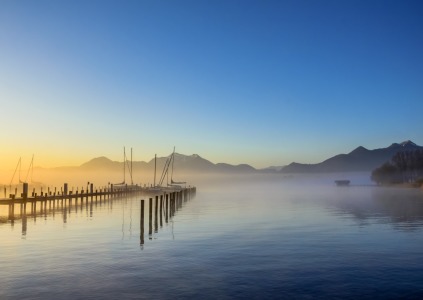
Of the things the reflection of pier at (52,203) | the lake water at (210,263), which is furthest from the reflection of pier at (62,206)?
the lake water at (210,263)

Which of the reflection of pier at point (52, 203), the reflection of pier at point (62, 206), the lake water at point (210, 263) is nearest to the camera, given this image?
the lake water at point (210, 263)

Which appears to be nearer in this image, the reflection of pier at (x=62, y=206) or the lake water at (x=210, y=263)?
the lake water at (x=210, y=263)

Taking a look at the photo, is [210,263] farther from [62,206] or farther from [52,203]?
[52,203]

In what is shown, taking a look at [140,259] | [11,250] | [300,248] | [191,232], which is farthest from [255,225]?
[11,250]

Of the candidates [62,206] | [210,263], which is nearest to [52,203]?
[62,206]

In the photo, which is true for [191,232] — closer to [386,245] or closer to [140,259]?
[140,259]

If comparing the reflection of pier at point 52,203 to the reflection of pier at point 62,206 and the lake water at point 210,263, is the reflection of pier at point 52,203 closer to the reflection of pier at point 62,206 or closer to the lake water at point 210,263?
the reflection of pier at point 62,206

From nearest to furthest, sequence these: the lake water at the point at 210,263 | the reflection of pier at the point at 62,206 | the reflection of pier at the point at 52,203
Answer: the lake water at the point at 210,263 < the reflection of pier at the point at 62,206 < the reflection of pier at the point at 52,203

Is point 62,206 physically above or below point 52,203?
below

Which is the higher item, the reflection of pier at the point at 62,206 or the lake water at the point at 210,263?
the reflection of pier at the point at 62,206

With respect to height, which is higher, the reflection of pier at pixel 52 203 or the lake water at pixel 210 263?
the reflection of pier at pixel 52 203

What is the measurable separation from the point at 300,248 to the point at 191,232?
492 inches

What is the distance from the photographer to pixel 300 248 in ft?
96.2

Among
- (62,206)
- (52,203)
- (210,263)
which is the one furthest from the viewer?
(52,203)
